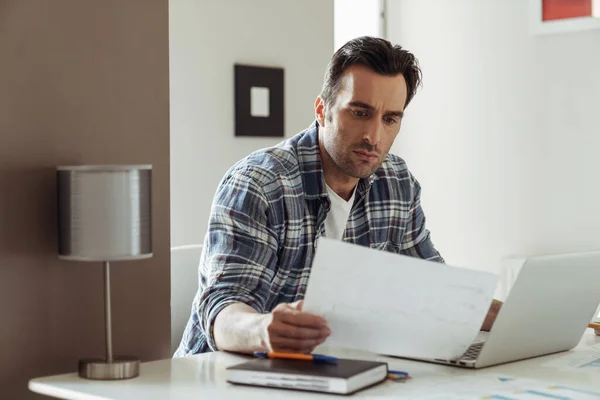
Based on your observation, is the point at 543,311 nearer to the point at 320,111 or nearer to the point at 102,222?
the point at 102,222

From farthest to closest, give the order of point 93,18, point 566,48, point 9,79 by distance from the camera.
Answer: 1. point 566,48
2. point 93,18
3. point 9,79

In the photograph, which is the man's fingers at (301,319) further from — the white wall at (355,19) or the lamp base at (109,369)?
the white wall at (355,19)

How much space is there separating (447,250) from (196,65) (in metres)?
1.54

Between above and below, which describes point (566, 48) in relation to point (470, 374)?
above

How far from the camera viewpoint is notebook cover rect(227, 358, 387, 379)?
54.8 inches

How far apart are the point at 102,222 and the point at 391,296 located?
489 millimetres

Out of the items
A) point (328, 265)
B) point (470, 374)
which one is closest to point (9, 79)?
point (328, 265)

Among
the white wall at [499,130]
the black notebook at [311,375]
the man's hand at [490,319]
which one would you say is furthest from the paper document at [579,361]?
the white wall at [499,130]

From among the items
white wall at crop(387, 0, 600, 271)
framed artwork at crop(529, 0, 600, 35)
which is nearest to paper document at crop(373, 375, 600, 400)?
white wall at crop(387, 0, 600, 271)

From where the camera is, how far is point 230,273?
6.20 ft

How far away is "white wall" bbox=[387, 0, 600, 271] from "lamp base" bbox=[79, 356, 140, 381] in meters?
2.79

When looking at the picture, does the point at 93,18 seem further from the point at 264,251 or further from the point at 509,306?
the point at 509,306

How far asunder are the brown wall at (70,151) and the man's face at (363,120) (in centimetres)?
47

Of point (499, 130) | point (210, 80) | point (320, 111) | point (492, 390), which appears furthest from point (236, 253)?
point (499, 130)
